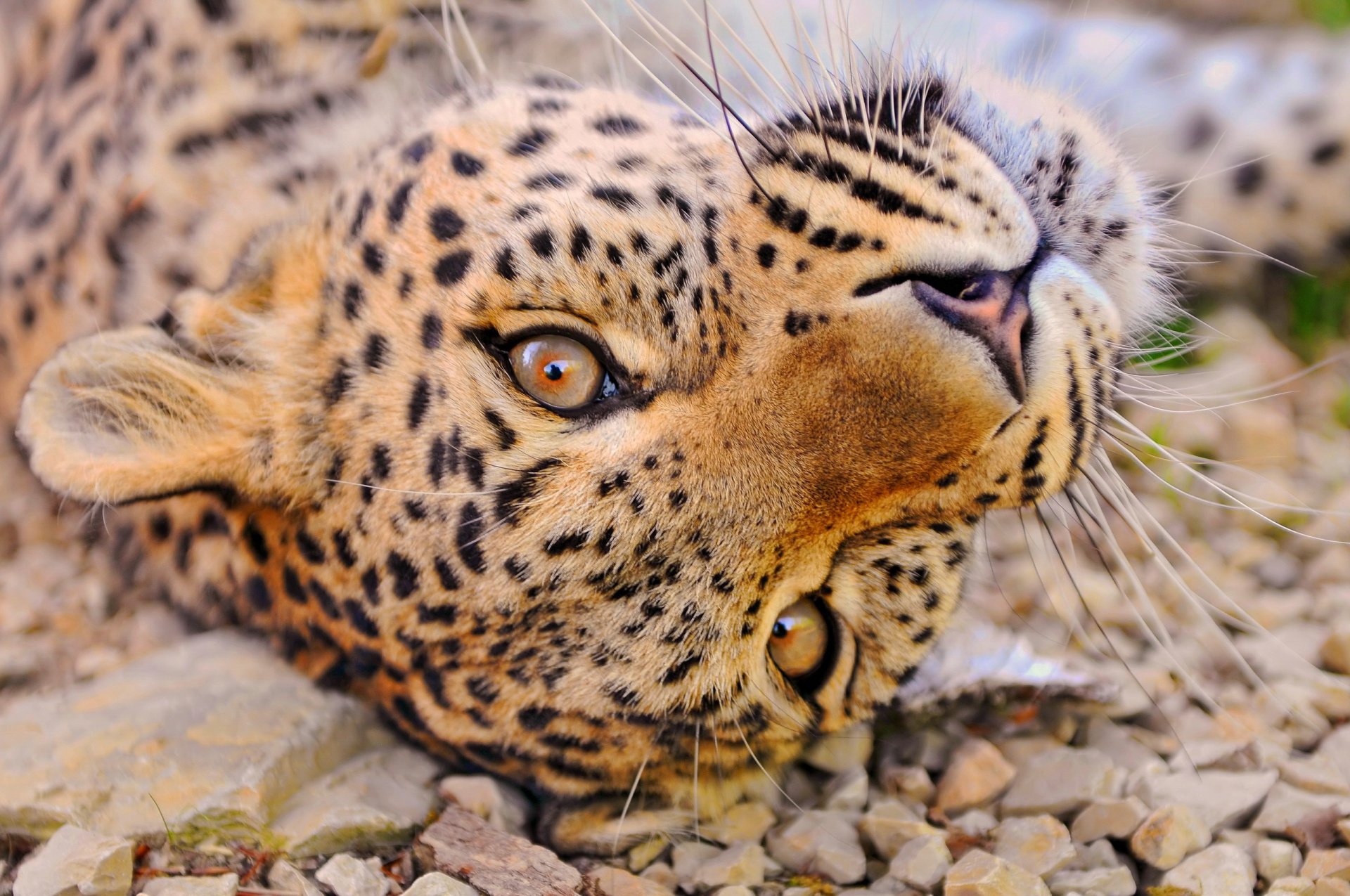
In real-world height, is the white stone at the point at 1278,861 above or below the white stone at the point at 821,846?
above

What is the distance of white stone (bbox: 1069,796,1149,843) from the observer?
7.97 ft

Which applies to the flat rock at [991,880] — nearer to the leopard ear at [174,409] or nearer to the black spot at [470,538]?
the black spot at [470,538]

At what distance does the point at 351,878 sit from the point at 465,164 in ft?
4.96

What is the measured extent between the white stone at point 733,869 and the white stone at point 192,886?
93 centimetres

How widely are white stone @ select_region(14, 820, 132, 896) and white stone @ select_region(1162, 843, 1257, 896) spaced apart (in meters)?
2.03

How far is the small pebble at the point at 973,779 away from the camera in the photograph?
265cm

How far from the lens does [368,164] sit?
287 centimetres

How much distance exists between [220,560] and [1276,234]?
3.73 meters

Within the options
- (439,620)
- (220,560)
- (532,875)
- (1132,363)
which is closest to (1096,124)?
(1132,363)

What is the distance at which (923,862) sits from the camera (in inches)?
94.0

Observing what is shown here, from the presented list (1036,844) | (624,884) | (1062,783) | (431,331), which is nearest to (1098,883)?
(1036,844)

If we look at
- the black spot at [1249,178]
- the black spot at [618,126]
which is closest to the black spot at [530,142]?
the black spot at [618,126]

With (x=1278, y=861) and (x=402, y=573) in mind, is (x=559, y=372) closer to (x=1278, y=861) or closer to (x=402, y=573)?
(x=402, y=573)

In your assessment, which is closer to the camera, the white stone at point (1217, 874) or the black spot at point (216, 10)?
the white stone at point (1217, 874)
